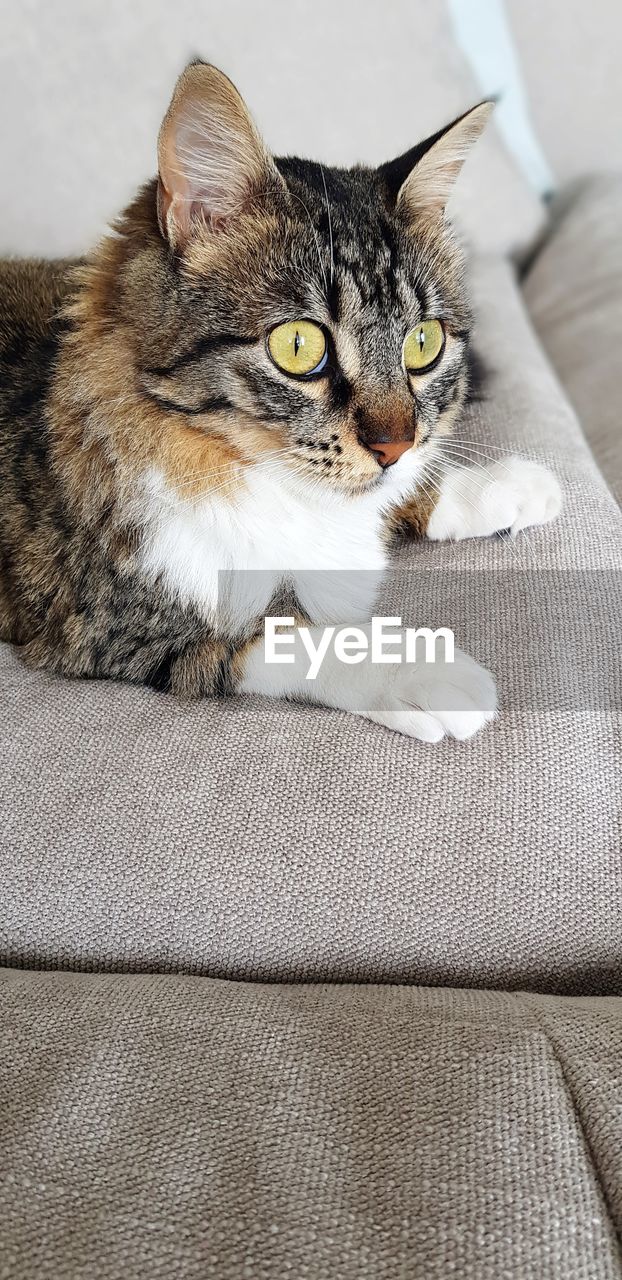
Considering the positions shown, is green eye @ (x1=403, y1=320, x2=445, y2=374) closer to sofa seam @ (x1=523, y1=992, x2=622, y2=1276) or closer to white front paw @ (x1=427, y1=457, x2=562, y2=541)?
white front paw @ (x1=427, y1=457, x2=562, y2=541)

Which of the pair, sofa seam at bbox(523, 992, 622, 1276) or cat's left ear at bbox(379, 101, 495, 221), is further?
cat's left ear at bbox(379, 101, 495, 221)

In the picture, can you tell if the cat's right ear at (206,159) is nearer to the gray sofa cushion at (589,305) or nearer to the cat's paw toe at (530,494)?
the cat's paw toe at (530,494)

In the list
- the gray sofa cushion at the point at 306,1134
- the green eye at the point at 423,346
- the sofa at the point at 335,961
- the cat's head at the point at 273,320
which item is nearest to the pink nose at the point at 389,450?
the cat's head at the point at 273,320

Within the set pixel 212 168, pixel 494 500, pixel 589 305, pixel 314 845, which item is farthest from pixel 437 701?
pixel 589 305

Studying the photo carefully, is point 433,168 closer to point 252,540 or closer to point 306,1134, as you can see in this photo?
point 252,540

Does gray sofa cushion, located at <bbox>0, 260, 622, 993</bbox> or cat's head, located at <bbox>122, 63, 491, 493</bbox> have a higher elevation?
cat's head, located at <bbox>122, 63, 491, 493</bbox>

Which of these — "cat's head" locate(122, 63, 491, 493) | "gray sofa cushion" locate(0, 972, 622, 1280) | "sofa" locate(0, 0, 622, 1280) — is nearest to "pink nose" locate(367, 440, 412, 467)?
"cat's head" locate(122, 63, 491, 493)

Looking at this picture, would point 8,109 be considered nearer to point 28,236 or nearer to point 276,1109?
point 28,236
